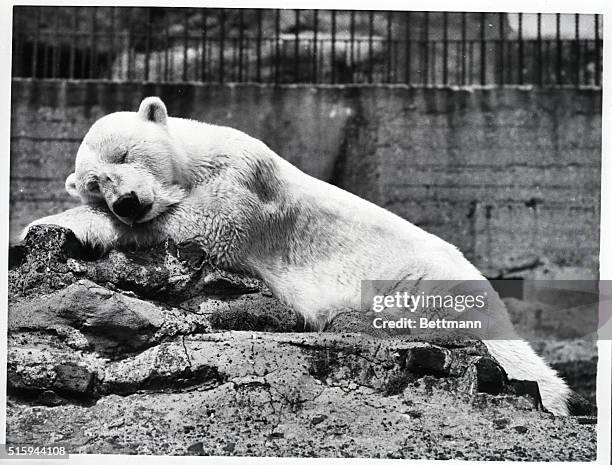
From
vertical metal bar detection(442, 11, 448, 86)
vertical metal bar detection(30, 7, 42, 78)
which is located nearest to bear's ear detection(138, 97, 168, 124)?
vertical metal bar detection(30, 7, 42, 78)

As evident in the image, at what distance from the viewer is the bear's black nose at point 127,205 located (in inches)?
156

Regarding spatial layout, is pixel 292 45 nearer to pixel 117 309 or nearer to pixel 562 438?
pixel 117 309

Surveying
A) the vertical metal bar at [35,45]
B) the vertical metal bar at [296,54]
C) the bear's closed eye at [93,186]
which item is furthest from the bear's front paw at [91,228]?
the vertical metal bar at [296,54]

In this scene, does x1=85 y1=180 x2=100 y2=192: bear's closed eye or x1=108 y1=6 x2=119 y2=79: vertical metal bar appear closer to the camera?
x1=85 y1=180 x2=100 y2=192: bear's closed eye

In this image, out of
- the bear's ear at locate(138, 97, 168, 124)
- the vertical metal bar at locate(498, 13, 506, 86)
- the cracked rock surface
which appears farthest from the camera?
the vertical metal bar at locate(498, 13, 506, 86)

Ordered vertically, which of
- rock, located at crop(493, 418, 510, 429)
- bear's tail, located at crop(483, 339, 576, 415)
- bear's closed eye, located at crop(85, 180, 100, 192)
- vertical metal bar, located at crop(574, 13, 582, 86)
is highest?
vertical metal bar, located at crop(574, 13, 582, 86)

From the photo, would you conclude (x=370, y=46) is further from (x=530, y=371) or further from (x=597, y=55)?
(x=530, y=371)

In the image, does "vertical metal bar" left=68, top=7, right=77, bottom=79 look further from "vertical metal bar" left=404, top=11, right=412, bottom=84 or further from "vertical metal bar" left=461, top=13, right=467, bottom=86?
"vertical metal bar" left=461, top=13, right=467, bottom=86

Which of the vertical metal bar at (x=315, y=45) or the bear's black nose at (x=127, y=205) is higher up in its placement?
the vertical metal bar at (x=315, y=45)

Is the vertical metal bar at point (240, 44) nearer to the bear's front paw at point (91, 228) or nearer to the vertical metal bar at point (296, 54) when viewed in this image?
the vertical metal bar at point (296, 54)

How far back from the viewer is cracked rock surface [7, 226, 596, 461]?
12.8 feet

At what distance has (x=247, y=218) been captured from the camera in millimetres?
4137

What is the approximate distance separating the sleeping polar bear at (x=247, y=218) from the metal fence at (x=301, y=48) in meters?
1.24

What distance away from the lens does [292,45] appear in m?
5.76
